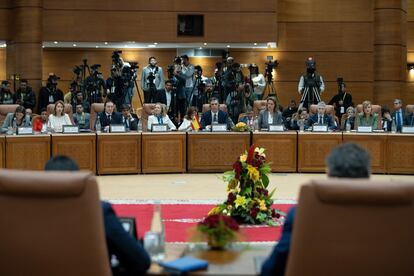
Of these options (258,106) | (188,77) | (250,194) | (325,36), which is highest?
(325,36)

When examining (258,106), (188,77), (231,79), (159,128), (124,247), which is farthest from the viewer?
(188,77)

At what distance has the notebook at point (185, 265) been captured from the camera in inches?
110

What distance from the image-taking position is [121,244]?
295cm

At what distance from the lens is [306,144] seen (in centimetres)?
1091

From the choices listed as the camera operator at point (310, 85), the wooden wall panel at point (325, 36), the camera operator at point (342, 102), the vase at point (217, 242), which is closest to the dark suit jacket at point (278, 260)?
the vase at point (217, 242)

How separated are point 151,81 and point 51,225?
1173cm

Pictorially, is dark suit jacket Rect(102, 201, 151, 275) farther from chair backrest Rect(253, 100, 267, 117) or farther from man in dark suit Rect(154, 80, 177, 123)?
man in dark suit Rect(154, 80, 177, 123)

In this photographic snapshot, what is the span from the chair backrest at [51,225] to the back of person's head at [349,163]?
2.92ft

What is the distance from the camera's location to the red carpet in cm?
607

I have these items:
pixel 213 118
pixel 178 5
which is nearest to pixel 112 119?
pixel 213 118

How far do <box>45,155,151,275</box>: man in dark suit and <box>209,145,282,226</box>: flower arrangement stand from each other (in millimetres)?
3605

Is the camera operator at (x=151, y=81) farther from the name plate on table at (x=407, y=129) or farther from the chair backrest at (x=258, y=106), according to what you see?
the name plate on table at (x=407, y=129)

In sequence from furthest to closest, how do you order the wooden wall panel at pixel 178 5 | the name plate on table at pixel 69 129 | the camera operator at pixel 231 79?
the wooden wall panel at pixel 178 5 → the camera operator at pixel 231 79 → the name plate on table at pixel 69 129

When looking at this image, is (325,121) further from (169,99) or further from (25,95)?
(25,95)
